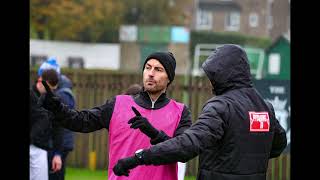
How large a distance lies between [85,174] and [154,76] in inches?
362

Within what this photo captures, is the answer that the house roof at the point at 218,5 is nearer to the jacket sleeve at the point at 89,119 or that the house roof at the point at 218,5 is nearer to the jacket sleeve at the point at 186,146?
the jacket sleeve at the point at 89,119

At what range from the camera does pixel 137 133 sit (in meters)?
5.72

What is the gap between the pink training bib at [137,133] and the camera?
18.6 ft

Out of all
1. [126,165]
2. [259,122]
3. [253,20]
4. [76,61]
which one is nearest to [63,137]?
[126,165]

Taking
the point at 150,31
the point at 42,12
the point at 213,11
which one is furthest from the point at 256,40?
the point at 42,12

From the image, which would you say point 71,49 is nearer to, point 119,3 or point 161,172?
point 119,3

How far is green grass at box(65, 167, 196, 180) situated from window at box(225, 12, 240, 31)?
9067 centimetres

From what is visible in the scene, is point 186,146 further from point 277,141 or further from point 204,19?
point 204,19

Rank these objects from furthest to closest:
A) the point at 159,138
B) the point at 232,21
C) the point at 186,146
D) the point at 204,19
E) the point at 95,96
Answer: the point at 204,19 → the point at 232,21 → the point at 95,96 → the point at 159,138 → the point at 186,146

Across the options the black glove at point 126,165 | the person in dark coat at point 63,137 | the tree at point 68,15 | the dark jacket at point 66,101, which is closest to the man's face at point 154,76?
the black glove at point 126,165

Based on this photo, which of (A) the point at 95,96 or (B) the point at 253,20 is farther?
(B) the point at 253,20

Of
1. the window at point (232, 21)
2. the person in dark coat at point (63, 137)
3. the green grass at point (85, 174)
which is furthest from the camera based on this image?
the window at point (232, 21)

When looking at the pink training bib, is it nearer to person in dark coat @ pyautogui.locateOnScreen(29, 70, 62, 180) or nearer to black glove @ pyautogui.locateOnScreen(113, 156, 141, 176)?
black glove @ pyautogui.locateOnScreen(113, 156, 141, 176)
